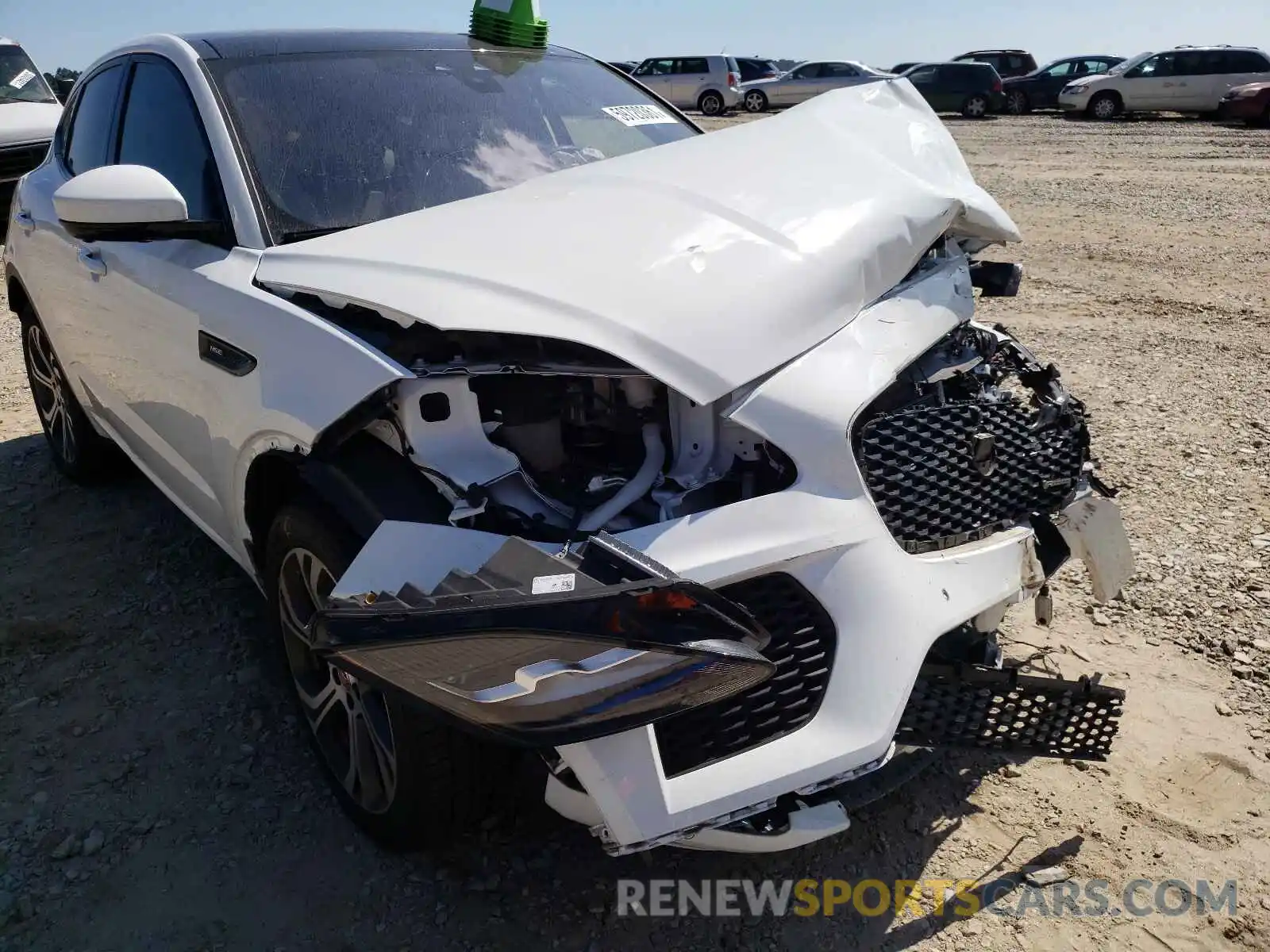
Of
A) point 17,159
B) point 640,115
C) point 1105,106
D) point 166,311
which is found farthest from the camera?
point 1105,106

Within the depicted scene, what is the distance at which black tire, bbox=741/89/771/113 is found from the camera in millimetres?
25438

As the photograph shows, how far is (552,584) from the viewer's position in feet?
5.13

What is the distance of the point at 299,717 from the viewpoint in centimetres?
256

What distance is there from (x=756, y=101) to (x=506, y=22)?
78.2 ft

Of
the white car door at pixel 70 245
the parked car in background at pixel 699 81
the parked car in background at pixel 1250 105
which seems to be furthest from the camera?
the parked car in background at pixel 699 81

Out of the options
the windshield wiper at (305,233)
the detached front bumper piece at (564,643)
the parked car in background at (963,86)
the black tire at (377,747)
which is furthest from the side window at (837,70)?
the detached front bumper piece at (564,643)

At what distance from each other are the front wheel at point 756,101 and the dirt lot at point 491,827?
23.1 m

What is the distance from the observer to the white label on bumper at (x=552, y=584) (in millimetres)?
1543

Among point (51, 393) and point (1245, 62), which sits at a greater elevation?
point (1245, 62)

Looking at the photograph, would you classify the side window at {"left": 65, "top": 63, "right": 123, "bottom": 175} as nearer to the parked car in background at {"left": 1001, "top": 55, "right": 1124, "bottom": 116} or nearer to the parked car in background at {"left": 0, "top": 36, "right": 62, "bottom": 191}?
the parked car in background at {"left": 0, "top": 36, "right": 62, "bottom": 191}

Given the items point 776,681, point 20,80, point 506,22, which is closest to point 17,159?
point 20,80

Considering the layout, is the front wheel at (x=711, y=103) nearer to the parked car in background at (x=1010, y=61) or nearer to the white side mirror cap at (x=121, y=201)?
the parked car in background at (x=1010, y=61)

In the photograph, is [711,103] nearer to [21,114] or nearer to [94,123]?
[21,114]

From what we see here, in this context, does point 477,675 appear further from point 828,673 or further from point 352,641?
point 828,673
